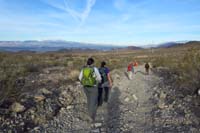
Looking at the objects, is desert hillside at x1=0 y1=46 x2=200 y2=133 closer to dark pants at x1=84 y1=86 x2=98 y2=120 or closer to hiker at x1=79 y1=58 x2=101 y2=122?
dark pants at x1=84 y1=86 x2=98 y2=120

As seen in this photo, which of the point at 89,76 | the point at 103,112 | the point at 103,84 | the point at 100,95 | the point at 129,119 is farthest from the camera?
the point at 103,84

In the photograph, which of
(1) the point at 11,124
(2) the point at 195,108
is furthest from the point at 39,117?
(2) the point at 195,108

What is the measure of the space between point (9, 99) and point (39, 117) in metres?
1.79

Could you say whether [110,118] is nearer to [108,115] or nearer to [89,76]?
[108,115]

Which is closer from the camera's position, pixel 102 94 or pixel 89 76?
pixel 89 76

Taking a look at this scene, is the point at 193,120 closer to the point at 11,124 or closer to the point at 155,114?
the point at 155,114

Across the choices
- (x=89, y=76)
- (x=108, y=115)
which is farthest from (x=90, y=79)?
(x=108, y=115)

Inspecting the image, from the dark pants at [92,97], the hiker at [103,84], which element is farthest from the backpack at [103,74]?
the dark pants at [92,97]

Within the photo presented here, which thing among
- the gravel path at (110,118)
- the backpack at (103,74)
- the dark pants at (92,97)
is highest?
the backpack at (103,74)

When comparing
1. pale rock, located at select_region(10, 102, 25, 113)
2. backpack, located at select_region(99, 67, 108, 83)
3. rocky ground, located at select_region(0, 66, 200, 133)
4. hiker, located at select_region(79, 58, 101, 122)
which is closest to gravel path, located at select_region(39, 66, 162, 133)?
rocky ground, located at select_region(0, 66, 200, 133)

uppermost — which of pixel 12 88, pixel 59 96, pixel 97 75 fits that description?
pixel 97 75

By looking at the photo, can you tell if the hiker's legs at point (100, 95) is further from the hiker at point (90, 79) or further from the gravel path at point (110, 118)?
the hiker at point (90, 79)

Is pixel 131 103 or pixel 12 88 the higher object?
pixel 12 88

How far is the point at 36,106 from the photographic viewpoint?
9.88 m
